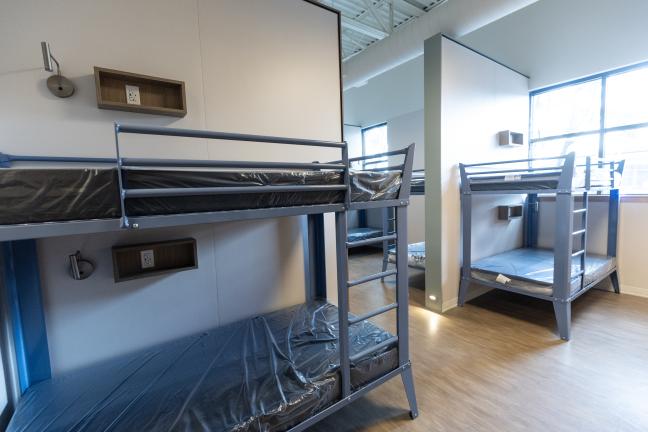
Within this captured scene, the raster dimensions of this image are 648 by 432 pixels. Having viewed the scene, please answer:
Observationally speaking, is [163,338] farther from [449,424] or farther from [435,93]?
[435,93]

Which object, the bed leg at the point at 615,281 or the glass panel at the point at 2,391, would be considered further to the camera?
the bed leg at the point at 615,281

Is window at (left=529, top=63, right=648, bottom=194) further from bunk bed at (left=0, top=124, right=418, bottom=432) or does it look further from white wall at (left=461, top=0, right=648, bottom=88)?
bunk bed at (left=0, top=124, right=418, bottom=432)

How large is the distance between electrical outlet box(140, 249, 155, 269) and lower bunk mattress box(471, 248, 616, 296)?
321 cm

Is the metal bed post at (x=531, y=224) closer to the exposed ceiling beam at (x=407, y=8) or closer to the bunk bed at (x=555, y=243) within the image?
the bunk bed at (x=555, y=243)

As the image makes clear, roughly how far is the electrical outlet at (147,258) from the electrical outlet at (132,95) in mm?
892

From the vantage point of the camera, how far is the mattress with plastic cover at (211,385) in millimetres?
1271

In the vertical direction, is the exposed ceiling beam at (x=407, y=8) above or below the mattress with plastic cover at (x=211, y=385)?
above

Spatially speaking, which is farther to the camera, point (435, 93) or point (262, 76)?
point (435, 93)

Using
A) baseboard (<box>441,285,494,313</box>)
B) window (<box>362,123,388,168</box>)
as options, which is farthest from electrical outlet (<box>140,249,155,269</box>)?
window (<box>362,123,388,168</box>)

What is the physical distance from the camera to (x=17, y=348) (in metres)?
1.50

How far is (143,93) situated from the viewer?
5.74 ft

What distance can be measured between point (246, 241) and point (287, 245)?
0.36m

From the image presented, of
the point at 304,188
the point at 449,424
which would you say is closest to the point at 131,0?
the point at 304,188

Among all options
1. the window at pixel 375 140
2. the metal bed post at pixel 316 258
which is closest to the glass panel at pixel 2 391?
the metal bed post at pixel 316 258
